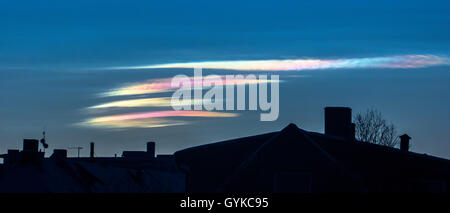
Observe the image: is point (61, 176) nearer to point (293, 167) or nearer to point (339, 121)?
point (293, 167)

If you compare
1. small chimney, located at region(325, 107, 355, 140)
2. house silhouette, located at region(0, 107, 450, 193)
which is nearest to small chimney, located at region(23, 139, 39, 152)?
house silhouette, located at region(0, 107, 450, 193)

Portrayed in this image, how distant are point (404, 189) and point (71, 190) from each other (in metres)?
18.9

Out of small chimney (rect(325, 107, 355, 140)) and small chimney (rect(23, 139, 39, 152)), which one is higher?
small chimney (rect(325, 107, 355, 140))

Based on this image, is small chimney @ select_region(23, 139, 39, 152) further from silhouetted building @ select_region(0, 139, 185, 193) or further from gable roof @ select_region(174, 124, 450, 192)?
gable roof @ select_region(174, 124, 450, 192)

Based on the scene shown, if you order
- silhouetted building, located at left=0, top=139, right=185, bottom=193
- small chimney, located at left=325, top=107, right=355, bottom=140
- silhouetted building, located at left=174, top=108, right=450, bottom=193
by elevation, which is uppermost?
small chimney, located at left=325, top=107, right=355, bottom=140

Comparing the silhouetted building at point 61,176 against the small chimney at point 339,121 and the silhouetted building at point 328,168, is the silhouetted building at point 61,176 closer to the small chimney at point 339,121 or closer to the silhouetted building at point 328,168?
the silhouetted building at point 328,168

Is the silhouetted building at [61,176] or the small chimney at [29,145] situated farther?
the small chimney at [29,145]

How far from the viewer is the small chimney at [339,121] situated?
43219mm

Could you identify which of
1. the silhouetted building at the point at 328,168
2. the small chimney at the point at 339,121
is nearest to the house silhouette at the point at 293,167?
the silhouetted building at the point at 328,168

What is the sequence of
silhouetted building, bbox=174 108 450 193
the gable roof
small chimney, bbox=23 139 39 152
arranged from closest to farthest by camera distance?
silhouetted building, bbox=174 108 450 193, the gable roof, small chimney, bbox=23 139 39 152

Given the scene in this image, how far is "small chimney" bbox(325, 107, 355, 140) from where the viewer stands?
4322cm
